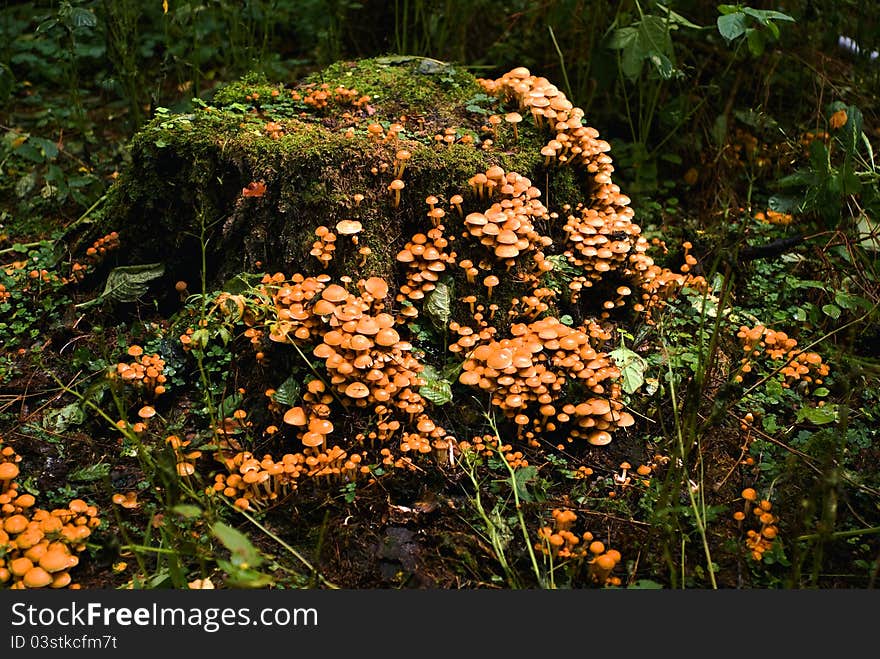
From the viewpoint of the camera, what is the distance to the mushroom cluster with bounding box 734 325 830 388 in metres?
3.81

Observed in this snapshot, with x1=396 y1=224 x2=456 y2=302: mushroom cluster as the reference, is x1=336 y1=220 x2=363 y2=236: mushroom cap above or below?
above

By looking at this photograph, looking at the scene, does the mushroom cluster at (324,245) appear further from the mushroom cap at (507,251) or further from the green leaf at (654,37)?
the green leaf at (654,37)

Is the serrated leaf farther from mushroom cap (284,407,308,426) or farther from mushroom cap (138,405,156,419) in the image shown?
mushroom cap (138,405,156,419)

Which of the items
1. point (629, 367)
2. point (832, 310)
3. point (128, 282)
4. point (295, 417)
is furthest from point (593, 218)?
point (128, 282)

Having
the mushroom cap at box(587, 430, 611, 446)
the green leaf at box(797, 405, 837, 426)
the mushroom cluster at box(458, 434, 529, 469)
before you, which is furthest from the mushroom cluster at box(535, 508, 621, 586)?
the green leaf at box(797, 405, 837, 426)

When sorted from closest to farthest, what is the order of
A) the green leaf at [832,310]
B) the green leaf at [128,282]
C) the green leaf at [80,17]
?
the green leaf at [832,310], the green leaf at [128,282], the green leaf at [80,17]

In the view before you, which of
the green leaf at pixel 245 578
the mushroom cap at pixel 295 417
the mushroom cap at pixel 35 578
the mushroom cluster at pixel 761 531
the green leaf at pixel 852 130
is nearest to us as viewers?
the green leaf at pixel 245 578

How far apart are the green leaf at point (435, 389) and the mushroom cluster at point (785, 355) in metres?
1.54

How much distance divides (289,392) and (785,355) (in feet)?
8.66

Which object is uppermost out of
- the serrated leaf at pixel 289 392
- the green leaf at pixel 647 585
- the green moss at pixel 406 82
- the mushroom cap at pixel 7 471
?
the green moss at pixel 406 82

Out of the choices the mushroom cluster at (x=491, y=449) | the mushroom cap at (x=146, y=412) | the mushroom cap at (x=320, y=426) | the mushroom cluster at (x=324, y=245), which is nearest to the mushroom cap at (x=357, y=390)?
A: the mushroom cap at (x=320, y=426)

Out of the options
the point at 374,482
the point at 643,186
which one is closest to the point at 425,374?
the point at 374,482

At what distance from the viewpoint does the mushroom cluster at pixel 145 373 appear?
11.7 feet

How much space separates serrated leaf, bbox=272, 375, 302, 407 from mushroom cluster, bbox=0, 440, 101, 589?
906 mm
